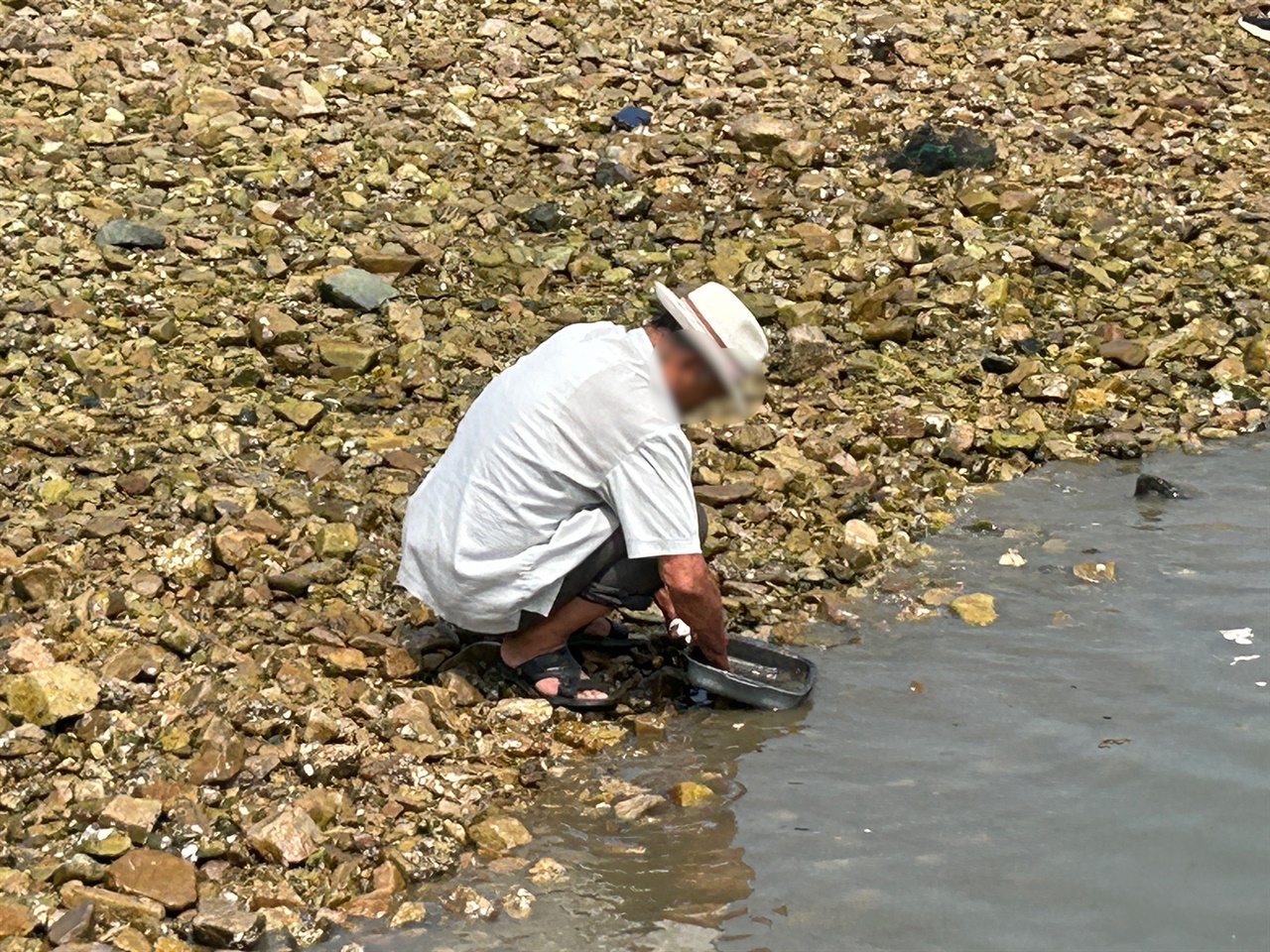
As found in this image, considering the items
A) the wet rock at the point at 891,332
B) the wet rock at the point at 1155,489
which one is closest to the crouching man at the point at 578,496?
the wet rock at the point at 1155,489

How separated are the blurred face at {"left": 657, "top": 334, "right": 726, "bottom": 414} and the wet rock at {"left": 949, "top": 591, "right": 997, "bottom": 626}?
1.33 m

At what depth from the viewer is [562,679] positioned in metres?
4.33

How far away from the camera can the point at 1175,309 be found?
644 centimetres

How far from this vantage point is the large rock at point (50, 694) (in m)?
3.88

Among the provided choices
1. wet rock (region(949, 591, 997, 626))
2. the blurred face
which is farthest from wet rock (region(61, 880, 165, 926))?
wet rock (region(949, 591, 997, 626))

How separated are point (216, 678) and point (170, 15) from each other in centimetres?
535

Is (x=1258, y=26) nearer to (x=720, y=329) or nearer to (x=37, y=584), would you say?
(x=720, y=329)

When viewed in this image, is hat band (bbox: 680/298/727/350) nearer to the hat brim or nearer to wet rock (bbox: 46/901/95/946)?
the hat brim

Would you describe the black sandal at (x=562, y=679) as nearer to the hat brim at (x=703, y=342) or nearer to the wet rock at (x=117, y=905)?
the hat brim at (x=703, y=342)

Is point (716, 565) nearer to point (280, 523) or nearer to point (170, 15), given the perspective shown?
point (280, 523)

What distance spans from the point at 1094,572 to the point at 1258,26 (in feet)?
18.8

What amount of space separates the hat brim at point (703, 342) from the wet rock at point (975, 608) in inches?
52.3

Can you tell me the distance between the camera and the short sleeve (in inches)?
154

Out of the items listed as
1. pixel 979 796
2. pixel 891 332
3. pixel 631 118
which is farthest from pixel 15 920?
pixel 631 118
